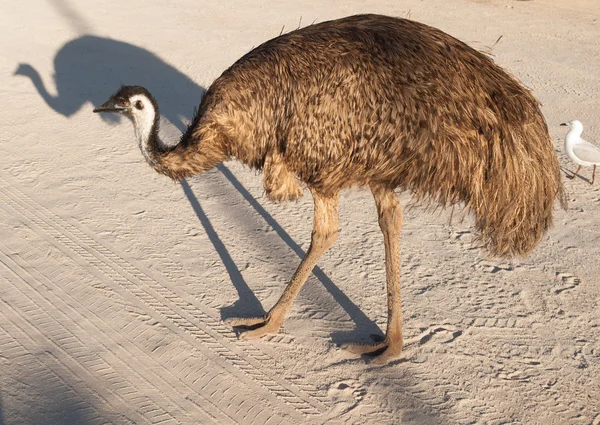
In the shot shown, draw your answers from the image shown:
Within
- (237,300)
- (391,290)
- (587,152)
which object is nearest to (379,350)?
(391,290)

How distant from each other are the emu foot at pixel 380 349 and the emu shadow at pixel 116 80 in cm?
144

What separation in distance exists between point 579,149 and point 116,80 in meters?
4.61

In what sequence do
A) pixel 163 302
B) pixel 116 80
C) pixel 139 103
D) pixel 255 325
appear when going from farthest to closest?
pixel 116 80 → pixel 163 302 → pixel 255 325 → pixel 139 103

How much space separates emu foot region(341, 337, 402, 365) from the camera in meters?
4.15

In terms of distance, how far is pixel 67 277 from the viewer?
488 cm

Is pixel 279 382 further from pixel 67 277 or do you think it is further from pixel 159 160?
pixel 67 277

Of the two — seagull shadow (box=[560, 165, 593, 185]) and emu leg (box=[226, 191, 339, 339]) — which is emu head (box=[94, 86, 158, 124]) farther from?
seagull shadow (box=[560, 165, 593, 185])

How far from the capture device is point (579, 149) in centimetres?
591

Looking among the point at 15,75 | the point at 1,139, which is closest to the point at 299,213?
the point at 1,139

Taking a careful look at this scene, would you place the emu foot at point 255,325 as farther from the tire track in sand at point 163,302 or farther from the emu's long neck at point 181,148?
the emu's long neck at point 181,148

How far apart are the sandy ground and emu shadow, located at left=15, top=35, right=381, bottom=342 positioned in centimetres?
4

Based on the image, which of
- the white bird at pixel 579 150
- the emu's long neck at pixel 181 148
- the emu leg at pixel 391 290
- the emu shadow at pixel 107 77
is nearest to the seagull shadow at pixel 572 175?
the white bird at pixel 579 150

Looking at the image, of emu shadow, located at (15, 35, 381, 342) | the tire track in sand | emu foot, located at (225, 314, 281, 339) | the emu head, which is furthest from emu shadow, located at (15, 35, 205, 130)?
emu foot, located at (225, 314, 281, 339)

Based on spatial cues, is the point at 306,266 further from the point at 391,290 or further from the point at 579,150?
the point at 579,150
